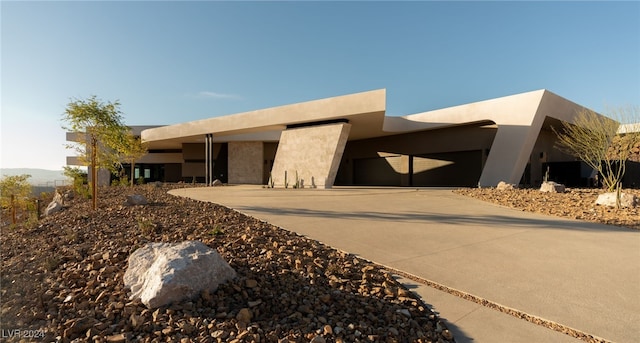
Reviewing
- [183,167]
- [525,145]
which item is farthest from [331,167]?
[183,167]

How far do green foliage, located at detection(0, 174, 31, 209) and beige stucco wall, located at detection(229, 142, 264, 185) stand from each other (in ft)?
54.4

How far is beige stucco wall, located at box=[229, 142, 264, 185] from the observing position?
32250mm

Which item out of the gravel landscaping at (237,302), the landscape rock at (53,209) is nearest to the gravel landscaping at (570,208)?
the gravel landscaping at (237,302)

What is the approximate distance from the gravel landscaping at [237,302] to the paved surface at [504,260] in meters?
0.50

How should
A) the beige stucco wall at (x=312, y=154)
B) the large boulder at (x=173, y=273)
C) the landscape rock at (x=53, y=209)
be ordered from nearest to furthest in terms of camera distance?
1. the large boulder at (x=173, y=273)
2. the landscape rock at (x=53, y=209)
3. the beige stucco wall at (x=312, y=154)

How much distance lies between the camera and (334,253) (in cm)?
511

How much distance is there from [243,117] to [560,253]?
18672 millimetres

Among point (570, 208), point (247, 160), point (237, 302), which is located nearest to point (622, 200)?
point (570, 208)

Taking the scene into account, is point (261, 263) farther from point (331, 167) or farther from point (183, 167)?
point (183, 167)

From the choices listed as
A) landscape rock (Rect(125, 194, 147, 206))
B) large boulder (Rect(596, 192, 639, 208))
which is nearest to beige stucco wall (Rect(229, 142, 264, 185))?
landscape rock (Rect(125, 194, 147, 206))

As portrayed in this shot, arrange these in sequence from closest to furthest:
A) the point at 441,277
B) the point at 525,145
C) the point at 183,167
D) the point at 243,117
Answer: the point at 441,277 < the point at 525,145 < the point at 243,117 < the point at 183,167

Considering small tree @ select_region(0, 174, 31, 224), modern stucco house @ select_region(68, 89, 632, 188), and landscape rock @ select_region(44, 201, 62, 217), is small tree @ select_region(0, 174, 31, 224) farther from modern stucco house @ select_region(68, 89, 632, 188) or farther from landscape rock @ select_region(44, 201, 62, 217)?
modern stucco house @ select_region(68, 89, 632, 188)

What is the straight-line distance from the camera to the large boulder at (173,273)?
323 cm

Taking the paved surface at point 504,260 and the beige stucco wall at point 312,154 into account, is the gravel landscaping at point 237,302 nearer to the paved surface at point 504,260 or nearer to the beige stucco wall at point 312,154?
the paved surface at point 504,260
